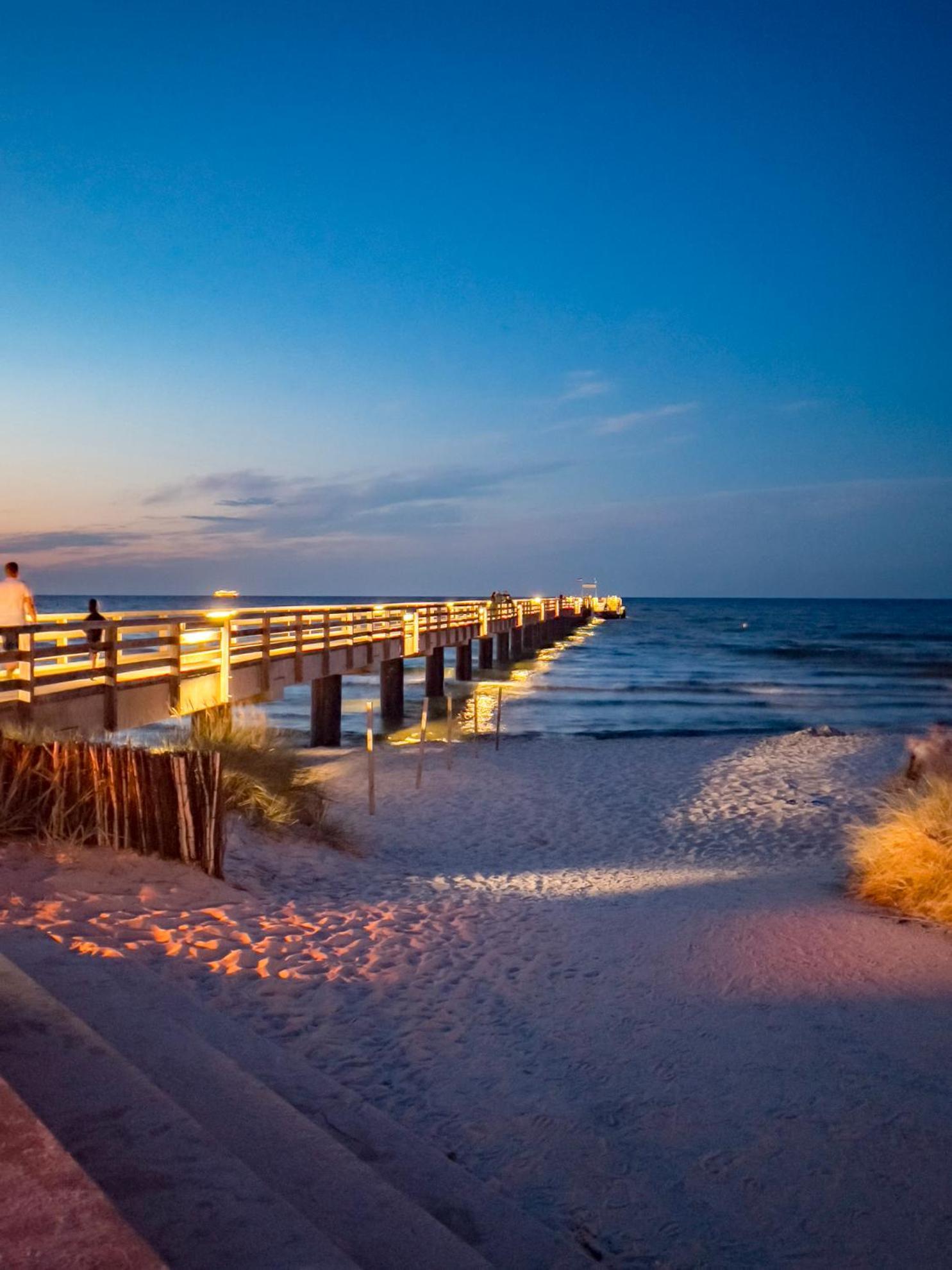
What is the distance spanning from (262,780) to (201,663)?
5.09m

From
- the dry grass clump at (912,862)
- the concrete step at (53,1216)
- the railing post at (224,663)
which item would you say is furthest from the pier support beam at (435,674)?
the concrete step at (53,1216)

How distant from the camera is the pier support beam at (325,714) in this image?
23.0m

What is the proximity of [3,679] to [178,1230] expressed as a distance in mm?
9353

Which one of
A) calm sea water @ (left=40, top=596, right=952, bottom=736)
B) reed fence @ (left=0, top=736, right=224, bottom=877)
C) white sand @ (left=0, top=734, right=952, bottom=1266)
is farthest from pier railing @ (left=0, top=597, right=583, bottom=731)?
calm sea water @ (left=40, top=596, right=952, bottom=736)

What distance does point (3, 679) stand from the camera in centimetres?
1099

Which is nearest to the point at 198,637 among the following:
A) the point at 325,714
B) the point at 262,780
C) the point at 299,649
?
the point at 299,649

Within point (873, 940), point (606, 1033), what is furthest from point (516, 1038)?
point (873, 940)

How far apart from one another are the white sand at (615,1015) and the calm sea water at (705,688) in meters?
16.3

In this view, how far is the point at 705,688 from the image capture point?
39.6m

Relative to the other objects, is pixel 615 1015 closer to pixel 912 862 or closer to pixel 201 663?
pixel 912 862

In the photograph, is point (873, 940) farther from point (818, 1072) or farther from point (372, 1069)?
point (372, 1069)

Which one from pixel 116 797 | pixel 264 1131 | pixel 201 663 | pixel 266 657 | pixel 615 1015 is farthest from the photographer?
pixel 266 657

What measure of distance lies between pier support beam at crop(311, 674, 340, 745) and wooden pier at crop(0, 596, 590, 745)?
2 cm

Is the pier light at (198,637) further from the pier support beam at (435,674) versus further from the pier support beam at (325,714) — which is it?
the pier support beam at (435,674)
